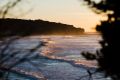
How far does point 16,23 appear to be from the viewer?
430 centimetres

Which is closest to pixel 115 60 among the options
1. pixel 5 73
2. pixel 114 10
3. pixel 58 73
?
pixel 114 10

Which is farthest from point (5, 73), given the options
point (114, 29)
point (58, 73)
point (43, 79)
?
point (58, 73)

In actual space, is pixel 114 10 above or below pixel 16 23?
above

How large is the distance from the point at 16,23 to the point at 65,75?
32.7 meters

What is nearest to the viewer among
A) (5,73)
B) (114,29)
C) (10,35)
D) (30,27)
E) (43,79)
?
(10,35)

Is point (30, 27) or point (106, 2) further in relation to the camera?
point (106, 2)

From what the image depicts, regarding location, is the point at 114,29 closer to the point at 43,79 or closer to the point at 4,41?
the point at 4,41

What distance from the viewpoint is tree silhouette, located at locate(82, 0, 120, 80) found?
912 centimetres

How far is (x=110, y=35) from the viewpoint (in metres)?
9.30

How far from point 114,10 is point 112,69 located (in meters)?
1.36

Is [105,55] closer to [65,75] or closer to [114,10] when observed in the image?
[114,10]

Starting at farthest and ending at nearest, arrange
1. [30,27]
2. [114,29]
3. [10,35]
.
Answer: [114,29] < [30,27] < [10,35]

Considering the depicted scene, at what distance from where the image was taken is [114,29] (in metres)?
9.09

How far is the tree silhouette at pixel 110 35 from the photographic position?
9.12m
